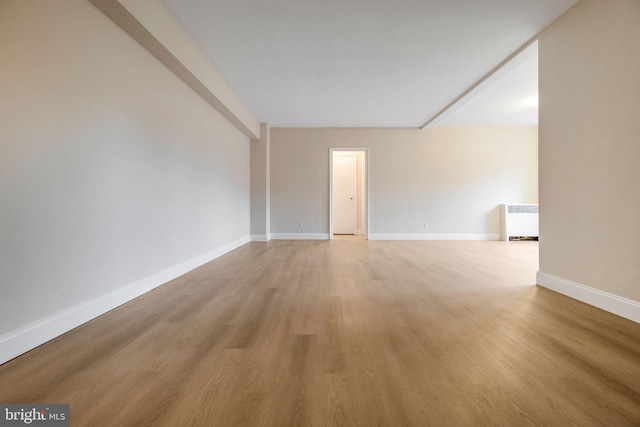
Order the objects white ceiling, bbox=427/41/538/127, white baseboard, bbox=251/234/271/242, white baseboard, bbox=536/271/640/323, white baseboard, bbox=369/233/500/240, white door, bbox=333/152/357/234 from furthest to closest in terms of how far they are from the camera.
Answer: white door, bbox=333/152/357/234 → white baseboard, bbox=369/233/500/240 → white baseboard, bbox=251/234/271/242 → white ceiling, bbox=427/41/538/127 → white baseboard, bbox=536/271/640/323

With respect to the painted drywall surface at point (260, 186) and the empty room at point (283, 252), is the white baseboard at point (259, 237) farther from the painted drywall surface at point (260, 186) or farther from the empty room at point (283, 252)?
the empty room at point (283, 252)

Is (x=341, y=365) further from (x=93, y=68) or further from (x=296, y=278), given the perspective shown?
(x=93, y=68)

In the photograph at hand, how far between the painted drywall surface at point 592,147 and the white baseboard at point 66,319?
3.84 m

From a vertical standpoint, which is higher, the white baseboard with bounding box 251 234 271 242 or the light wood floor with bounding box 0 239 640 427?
the white baseboard with bounding box 251 234 271 242

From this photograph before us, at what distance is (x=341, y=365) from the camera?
1461 millimetres

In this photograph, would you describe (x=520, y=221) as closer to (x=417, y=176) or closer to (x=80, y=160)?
(x=417, y=176)

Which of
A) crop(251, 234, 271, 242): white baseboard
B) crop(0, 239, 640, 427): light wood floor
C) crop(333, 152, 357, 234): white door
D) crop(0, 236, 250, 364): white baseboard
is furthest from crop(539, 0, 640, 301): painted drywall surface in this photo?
crop(333, 152, 357, 234): white door

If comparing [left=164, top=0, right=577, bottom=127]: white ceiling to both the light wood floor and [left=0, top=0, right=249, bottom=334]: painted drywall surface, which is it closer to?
[left=0, top=0, right=249, bottom=334]: painted drywall surface

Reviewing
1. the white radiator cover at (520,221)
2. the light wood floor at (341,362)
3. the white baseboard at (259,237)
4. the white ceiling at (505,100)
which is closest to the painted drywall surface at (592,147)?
the light wood floor at (341,362)

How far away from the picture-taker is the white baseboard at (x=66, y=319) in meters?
1.55

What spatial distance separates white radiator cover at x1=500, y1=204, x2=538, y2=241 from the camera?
22.9 ft

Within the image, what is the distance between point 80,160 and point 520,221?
8.05 metres

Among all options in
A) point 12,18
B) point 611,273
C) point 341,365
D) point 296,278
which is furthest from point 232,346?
point 611,273

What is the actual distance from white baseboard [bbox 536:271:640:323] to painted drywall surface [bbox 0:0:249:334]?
383 centimetres
